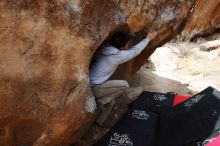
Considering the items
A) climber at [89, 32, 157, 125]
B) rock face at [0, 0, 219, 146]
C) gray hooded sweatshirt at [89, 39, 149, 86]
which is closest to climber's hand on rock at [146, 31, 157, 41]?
climber at [89, 32, 157, 125]

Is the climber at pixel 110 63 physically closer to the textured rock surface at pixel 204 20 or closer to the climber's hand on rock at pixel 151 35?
the climber's hand on rock at pixel 151 35

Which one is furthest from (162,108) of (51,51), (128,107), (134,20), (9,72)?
(9,72)

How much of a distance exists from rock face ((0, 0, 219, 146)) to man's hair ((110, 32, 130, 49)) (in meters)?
0.34

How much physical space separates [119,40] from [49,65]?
1.30m

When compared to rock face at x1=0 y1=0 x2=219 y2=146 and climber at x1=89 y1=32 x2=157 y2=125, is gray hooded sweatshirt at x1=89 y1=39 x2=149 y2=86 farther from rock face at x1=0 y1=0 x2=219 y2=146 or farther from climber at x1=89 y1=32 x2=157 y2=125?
rock face at x1=0 y1=0 x2=219 y2=146

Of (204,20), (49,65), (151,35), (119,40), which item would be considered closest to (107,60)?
(119,40)

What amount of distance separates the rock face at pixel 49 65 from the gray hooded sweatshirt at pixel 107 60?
31 centimetres

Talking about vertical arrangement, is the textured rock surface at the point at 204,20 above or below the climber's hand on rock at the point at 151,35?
below

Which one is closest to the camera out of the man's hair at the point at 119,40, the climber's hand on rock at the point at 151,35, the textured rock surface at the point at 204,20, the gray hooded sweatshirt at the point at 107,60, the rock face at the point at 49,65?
the rock face at the point at 49,65

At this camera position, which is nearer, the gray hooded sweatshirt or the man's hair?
the gray hooded sweatshirt

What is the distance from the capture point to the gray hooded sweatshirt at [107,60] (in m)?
5.06

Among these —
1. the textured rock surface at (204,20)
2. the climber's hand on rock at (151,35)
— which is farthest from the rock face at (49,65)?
the textured rock surface at (204,20)

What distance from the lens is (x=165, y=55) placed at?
9602 millimetres

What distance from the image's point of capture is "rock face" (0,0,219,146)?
3.96 m
